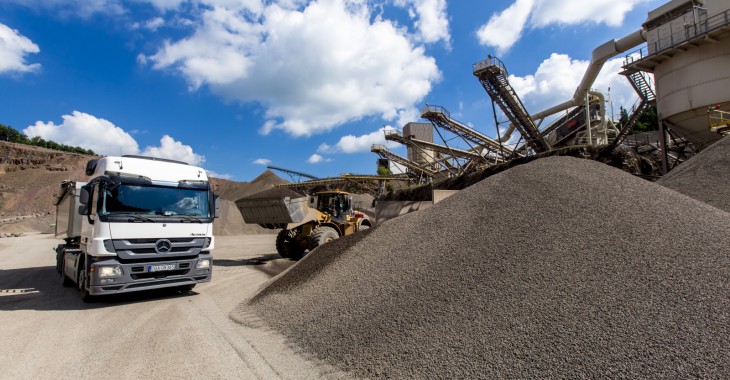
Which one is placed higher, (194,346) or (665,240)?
(665,240)

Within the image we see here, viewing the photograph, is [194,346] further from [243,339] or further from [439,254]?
[439,254]

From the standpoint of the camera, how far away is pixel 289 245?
534 inches

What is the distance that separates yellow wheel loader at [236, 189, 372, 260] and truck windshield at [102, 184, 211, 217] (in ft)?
13.6

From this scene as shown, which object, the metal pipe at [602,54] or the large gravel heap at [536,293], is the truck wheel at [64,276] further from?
the metal pipe at [602,54]

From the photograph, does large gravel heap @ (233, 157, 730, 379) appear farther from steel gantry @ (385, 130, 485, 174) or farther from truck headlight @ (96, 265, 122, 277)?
steel gantry @ (385, 130, 485, 174)

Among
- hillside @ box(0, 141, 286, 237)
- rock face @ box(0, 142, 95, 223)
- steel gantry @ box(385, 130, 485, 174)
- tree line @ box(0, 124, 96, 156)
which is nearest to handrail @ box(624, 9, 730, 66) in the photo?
steel gantry @ box(385, 130, 485, 174)

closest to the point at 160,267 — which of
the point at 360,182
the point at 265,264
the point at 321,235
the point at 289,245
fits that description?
the point at 321,235

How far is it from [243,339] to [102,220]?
392 cm

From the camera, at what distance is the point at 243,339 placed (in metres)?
5.16

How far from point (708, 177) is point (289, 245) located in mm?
12991

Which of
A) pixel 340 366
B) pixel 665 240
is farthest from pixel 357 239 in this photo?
pixel 665 240

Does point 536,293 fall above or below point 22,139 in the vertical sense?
below

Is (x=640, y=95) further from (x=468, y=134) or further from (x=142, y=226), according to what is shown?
(x=142, y=226)

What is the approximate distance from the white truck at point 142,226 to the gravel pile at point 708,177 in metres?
11.6
